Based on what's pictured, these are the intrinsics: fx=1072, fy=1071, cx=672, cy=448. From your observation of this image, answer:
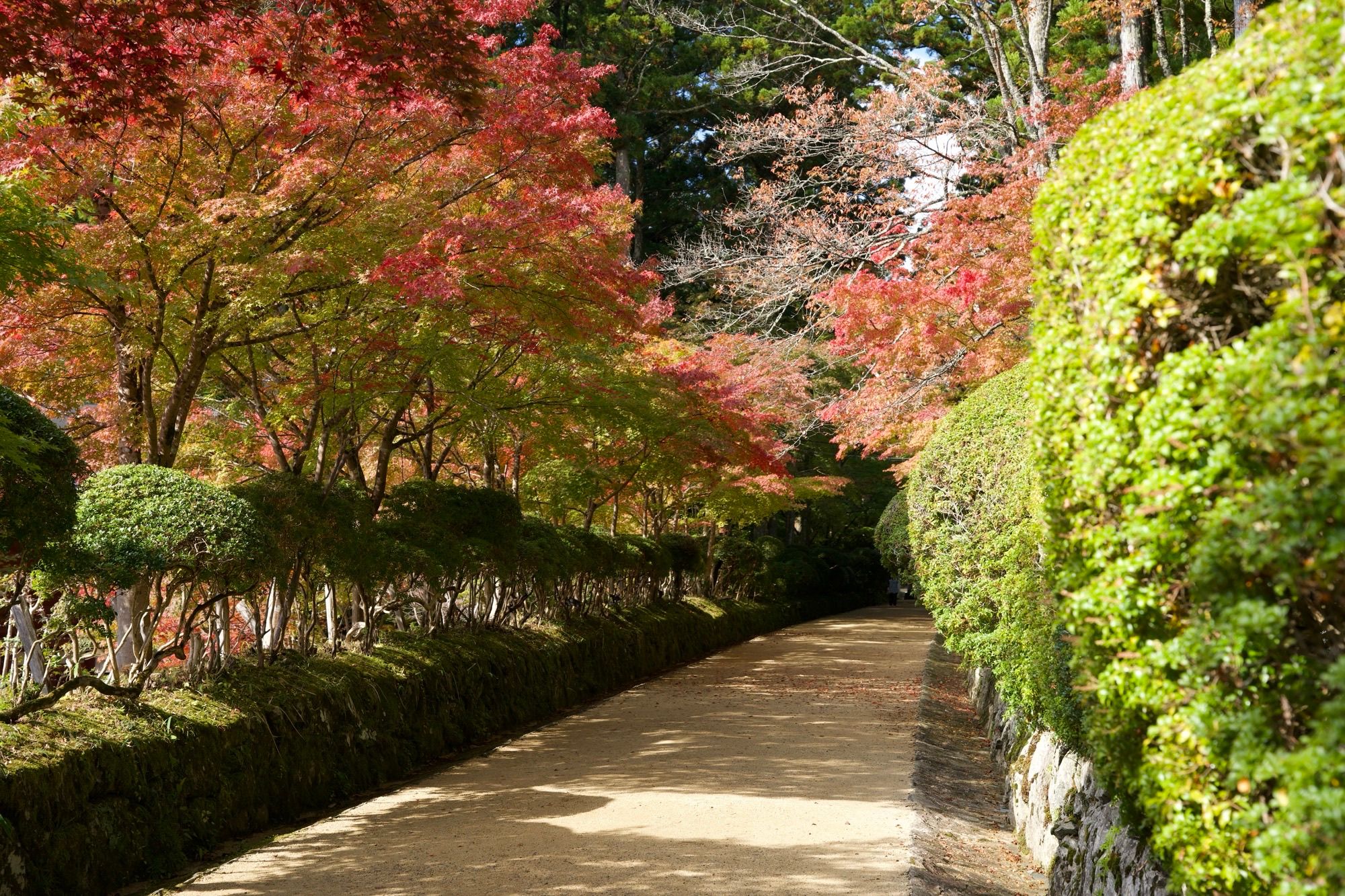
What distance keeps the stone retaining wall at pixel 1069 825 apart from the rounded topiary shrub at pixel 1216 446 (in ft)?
3.68

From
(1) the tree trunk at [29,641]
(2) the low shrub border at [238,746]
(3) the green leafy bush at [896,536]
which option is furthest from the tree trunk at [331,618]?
(3) the green leafy bush at [896,536]

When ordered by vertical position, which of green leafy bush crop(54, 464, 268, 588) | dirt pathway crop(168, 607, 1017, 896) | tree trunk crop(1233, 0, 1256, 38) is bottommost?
dirt pathway crop(168, 607, 1017, 896)

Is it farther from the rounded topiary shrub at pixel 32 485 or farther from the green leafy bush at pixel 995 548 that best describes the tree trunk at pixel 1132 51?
the rounded topiary shrub at pixel 32 485

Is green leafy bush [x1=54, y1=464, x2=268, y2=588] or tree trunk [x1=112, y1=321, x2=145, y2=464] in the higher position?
tree trunk [x1=112, y1=321, x2=145, y2=464]

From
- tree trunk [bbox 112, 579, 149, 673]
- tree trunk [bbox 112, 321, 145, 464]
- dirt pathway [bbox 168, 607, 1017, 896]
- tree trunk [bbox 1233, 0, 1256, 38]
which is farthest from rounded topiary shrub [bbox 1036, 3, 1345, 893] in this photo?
tree trunk [bbox 112, 321, 145, 464]

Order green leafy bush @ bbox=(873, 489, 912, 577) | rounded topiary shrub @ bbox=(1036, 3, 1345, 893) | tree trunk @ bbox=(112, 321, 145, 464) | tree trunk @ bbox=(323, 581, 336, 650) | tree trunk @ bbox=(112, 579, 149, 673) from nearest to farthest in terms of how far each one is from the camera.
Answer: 1. rounded topiary shrub @ bbox=(1036, 3, 1345, 893)
2. tree trunk @ bbox=(112, 579, 149, 673)
3. tree trunk @ bbox=(112, 321, 145, 464)
4. tree trunk @ bbox=(323, 581, 336, 650)
5. green leafy bush @ bbox=(873, 489, 912, 577)

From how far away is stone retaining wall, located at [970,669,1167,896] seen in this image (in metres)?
3.76

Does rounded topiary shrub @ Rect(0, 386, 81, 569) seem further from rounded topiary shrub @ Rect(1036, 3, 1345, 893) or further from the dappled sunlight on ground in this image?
rounded topiary shrub @ Rect(1036, 3, 1345, 893)

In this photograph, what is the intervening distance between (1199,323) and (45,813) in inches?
206

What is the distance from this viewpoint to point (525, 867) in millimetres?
5305

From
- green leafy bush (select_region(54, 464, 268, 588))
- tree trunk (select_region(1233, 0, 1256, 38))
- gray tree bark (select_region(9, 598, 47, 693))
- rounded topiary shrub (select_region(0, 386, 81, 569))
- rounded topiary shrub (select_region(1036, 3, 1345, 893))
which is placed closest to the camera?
rounded topiary shrub (select_region(1036, 3, 1345, 893))

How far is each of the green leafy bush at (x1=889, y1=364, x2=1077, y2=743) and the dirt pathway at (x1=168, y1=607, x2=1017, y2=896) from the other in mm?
1062

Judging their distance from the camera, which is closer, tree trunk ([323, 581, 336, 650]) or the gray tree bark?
the gray tree bark

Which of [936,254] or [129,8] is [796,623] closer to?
[936,254]
